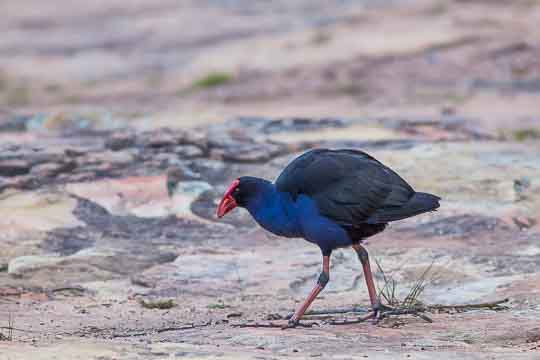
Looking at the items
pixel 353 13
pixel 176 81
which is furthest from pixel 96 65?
pixel 353 13

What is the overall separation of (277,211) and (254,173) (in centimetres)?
436

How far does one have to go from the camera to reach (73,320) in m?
7.22

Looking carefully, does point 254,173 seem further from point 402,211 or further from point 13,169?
point 402,211

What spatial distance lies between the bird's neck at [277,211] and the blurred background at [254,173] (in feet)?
1.92

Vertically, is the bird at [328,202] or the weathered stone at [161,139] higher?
the bird at [328,202]

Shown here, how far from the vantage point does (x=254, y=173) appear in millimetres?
11156

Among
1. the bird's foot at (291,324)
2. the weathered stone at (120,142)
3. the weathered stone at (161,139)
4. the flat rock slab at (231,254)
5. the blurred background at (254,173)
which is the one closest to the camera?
the flat rock slab at (231,254)

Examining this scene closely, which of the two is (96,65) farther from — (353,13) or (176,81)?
(353,13)

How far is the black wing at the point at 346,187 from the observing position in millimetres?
6816

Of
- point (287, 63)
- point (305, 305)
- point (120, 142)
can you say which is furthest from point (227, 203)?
point (287, 63)

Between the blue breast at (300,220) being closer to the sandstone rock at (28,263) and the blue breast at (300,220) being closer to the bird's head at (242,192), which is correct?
the bird's head at (242,192)

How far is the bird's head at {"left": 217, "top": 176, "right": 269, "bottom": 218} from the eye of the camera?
→ 688 cm

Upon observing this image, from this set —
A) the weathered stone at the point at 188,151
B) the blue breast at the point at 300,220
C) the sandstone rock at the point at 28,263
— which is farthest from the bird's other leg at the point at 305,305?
the weathered stone at the point at 188,151

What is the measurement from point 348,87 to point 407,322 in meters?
11.0
